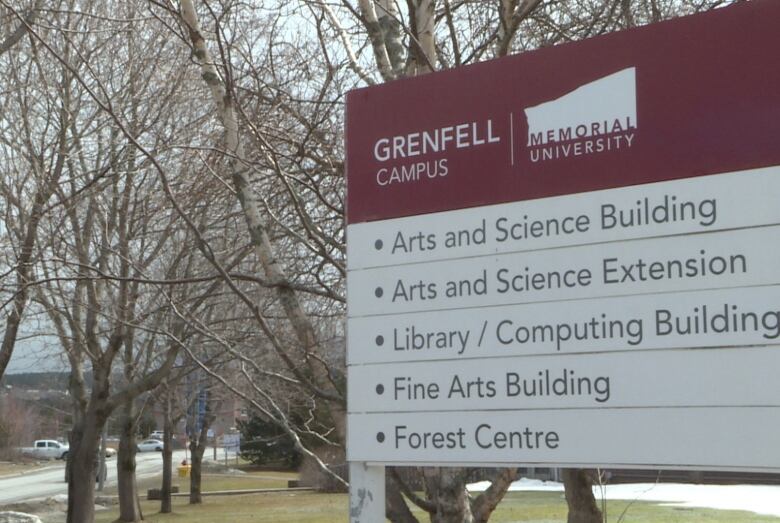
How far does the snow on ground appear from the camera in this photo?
2511 centimetres

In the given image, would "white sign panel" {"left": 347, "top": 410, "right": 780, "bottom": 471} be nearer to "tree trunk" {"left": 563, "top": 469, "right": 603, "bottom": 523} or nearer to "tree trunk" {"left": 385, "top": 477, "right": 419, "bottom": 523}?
"tree trunk" {"left": 385, "top": 477, "right": 419, "bottom": 523}

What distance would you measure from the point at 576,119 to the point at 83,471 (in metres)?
17.8

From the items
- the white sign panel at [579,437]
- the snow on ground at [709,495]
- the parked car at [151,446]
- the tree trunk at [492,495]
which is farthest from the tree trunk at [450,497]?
the parked car at [151,446]

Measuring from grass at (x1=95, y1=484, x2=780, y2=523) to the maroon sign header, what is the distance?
745 inches

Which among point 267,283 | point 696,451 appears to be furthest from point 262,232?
point 696,451

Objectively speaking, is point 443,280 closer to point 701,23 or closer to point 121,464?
point 701,23

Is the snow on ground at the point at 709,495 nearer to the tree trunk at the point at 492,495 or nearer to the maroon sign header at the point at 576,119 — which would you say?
the tree trunk at the point at 492,495

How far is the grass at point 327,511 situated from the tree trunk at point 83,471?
7.03m

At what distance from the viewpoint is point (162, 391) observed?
82.6 feet

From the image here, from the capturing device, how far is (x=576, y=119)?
12.5 feet

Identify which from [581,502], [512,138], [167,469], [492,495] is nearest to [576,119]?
[512,138]

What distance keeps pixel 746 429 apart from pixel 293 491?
4010 centimetres

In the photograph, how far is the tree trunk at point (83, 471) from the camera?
19.7 m

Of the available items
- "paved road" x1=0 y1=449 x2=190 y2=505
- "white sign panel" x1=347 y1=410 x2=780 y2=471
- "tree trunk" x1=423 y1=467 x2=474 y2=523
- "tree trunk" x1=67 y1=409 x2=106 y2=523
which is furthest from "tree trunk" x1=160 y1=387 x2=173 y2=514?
"white sign panel" x1=347 y1=410 x2=780 y2=471
